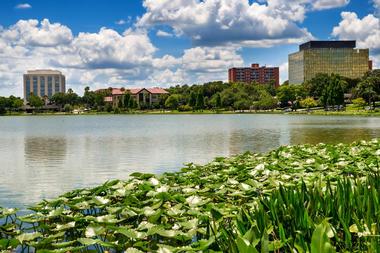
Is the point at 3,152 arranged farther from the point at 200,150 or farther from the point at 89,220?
the point at 89,220

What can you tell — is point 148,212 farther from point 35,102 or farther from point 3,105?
point 35,102

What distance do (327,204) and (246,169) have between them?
497cm

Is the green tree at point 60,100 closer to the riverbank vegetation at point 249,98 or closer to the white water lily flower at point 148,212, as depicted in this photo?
the riverbank vegetation at point 249,98

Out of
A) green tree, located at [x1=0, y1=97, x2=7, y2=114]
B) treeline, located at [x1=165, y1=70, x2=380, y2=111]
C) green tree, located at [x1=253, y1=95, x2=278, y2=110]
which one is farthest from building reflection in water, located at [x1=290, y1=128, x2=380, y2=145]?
green tree, located at [x1=0, y1=97, x2=7, y2=114]

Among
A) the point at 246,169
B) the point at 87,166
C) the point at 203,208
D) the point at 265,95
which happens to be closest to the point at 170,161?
the point at 87,166

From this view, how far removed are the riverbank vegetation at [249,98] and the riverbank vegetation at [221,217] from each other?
83.9 meters

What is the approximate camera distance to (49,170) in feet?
47.2

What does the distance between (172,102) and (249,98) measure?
21.4 meters

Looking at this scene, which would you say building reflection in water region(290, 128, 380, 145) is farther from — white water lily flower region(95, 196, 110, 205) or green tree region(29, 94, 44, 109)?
green tree region(29, 94, 44, 109)

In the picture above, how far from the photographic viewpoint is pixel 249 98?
4774 inches

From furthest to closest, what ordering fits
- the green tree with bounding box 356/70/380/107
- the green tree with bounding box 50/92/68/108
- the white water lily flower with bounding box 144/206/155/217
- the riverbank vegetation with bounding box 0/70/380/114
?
the green tree with bounding box 50/92/68/108 → the riverbank vegetation with bounding box 0/70/380/114 → the green tree with bounding box 356/70/380/107 → the white water lily flower with bounding box 144/206/155/217

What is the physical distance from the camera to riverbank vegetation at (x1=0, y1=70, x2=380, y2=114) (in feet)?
296

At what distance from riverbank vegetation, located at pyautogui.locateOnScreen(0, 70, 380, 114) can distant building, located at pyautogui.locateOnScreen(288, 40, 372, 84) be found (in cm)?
3806

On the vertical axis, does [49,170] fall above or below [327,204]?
below
